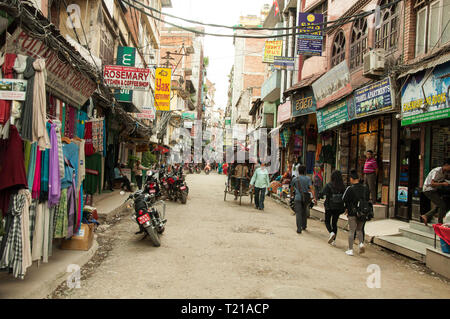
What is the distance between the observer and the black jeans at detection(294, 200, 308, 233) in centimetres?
941

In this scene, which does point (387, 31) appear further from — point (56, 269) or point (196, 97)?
point (196, 97)

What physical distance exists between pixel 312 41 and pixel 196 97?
50.3 m

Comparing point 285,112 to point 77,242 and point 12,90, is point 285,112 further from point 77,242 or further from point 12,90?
point 12,90

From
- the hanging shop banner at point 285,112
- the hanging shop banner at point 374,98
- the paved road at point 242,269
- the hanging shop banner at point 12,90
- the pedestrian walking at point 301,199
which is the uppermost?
the hanging shop banner at point 285,112

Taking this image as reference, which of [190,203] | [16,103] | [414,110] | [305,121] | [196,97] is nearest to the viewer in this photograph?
[16,103]

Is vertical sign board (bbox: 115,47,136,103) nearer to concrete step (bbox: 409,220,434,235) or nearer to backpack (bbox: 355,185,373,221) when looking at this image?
backpack (bbox: 355,185,373,221)

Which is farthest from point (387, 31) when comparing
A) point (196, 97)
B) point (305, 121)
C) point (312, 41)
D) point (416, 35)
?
point (196, 97)

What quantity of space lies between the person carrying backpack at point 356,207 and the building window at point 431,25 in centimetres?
455

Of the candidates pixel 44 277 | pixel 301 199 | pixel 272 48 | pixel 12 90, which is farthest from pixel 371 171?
pixel 272 48

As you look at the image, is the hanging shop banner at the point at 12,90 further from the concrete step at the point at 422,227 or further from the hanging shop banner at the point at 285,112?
the hanging shop banner at the point at 285,112

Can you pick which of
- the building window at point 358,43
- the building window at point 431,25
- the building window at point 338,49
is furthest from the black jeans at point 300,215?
the building window at point 338,49

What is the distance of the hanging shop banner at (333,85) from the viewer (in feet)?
41.5

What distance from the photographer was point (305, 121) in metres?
19.4

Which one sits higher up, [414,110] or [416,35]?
[416,35]
